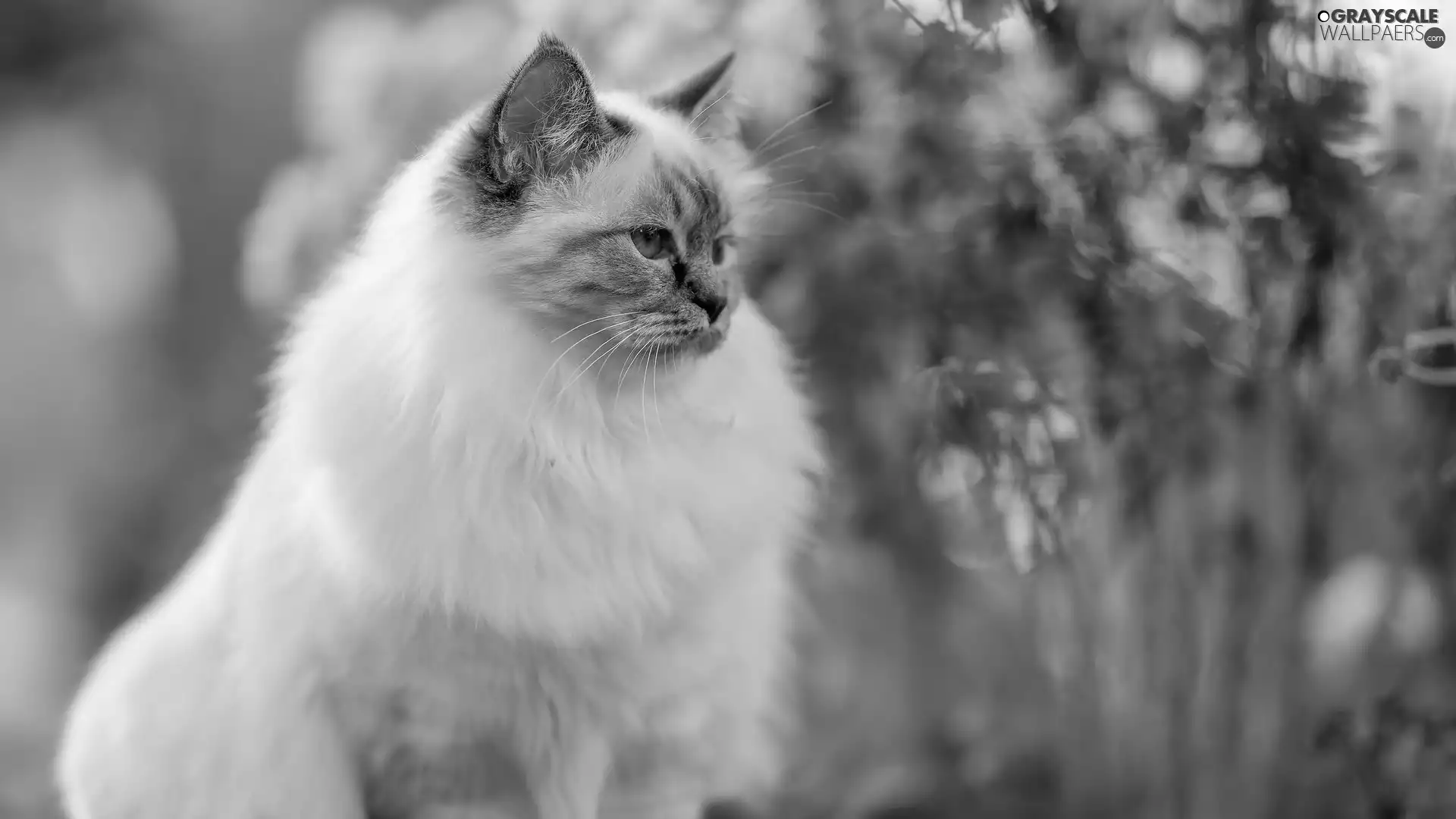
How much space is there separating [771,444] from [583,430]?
244 mm

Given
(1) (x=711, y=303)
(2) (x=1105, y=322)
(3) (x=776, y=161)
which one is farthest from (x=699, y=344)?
(2) (x=1105, y=322)

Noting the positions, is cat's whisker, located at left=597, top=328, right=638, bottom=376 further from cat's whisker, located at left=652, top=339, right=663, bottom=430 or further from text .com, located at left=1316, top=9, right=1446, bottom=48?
text .com, located at left=1316, top=9, right=1446, bottom=48

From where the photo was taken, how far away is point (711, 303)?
1084 mm

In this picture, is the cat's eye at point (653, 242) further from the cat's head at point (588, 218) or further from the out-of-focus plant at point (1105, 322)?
the out-of-focus plant at point (1105, 322)

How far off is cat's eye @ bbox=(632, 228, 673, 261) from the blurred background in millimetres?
253

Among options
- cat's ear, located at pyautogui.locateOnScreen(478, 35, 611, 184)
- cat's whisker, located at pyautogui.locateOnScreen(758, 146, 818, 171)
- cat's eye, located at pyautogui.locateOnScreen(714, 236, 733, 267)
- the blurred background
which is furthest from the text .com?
cat's ear, located at pyautogui.locateOnScreen(478, 35, 611, 184)

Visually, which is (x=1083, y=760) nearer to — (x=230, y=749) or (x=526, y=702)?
(x=526, y=702)

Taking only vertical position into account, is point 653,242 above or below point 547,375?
above

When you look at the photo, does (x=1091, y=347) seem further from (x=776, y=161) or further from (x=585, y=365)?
(x=585, y=365)

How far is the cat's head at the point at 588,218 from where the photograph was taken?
3.36 feet

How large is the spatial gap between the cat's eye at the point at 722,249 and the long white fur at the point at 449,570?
92 millimetres

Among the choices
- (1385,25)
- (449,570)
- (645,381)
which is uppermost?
(1385,25)

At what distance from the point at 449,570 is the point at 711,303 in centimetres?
35

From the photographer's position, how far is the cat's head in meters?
1.02
